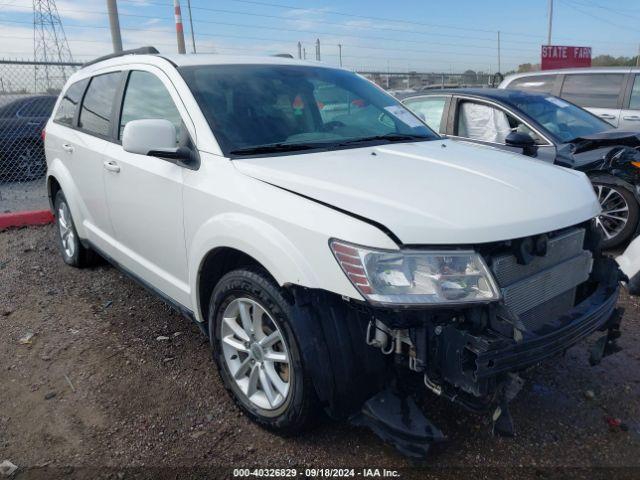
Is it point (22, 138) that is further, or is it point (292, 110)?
point (22, 138)

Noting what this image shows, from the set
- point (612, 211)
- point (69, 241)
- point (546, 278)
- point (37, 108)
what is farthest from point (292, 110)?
point (37, 108)

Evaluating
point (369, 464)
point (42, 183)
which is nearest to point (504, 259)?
point (369, 464)

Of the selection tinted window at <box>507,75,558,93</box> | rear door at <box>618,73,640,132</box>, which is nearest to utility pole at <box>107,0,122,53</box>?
tinted window at <box>507,75,558,93</box>

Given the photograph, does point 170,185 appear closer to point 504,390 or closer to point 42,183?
point 504,390

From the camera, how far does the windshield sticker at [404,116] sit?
352 cm

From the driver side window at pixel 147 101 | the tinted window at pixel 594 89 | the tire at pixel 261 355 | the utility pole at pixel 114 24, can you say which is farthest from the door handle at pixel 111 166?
the utility pole at pixel 114 24

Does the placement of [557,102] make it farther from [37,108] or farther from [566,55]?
[566,55]

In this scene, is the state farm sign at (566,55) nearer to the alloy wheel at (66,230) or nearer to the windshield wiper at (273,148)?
the alloy wheel at (66,230)

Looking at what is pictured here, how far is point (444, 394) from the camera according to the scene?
2.11 meters

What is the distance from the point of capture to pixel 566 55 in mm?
24344

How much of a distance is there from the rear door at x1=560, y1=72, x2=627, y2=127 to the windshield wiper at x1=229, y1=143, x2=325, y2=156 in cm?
649

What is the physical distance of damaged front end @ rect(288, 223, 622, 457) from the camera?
2.02 metres

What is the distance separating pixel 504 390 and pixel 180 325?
2.43 metres

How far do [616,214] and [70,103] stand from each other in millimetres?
5073
